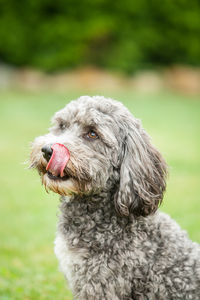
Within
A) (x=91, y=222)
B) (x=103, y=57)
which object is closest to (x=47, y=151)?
(x=91, y=222)

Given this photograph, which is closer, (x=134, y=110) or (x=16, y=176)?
(x=16, y=176)

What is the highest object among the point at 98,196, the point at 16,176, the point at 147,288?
the point at 16,176

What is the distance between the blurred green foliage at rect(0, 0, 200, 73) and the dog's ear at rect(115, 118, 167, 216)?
27.3 m

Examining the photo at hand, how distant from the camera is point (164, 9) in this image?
3219cm

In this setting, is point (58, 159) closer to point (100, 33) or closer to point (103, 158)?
point (103, 158)

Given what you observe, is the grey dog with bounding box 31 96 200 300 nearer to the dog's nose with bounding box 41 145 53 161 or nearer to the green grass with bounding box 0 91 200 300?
the dog's nose with bounding box 41 145 53 161

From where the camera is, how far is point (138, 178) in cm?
355

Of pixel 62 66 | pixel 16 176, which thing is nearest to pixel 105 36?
pixel 62 66

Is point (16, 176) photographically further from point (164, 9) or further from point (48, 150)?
point (164, 9)

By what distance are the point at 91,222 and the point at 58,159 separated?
2.06ft

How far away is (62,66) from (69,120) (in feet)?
89.4

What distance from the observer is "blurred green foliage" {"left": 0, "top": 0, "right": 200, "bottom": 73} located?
101 ft

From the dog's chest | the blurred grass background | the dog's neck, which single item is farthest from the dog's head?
the blurred grass background

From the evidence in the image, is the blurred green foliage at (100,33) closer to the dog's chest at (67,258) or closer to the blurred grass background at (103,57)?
the blurred grass background at (103,57)
